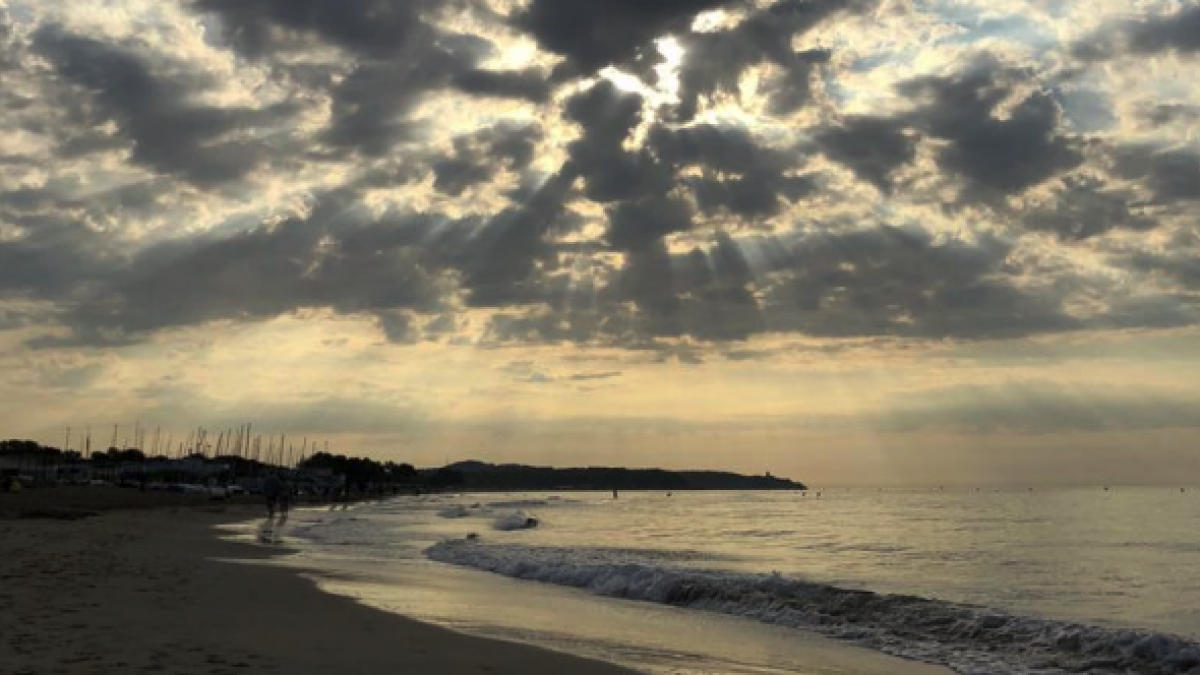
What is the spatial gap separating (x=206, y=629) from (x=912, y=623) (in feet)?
44.8

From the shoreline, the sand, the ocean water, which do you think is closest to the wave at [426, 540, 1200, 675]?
the ocean water

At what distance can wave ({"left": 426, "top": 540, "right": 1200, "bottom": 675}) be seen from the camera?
1630 cm

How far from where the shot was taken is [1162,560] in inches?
1467

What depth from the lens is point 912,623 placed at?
792 inches

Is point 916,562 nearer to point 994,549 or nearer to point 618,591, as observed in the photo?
point 994,549

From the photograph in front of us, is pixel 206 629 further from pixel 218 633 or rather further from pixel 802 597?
pixel 802 597

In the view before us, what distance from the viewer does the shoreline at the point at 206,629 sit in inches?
462

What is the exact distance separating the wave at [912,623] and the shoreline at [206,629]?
7.26 meters

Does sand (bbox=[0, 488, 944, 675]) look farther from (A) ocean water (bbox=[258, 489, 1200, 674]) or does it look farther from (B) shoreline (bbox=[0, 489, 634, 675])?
(A) ocean water (bbox=[258, 489, 1200, 674])

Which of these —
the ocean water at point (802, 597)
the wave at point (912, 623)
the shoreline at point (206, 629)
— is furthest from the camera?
the ocean water at point (802, 597)

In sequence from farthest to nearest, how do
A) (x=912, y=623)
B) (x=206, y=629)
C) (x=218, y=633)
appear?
(x=912, y=623)
(x=206, y=629)
(x=218, y=633)

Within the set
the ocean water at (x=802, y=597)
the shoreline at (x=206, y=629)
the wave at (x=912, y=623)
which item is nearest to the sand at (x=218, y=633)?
the shoreline at (x=206, y=629)

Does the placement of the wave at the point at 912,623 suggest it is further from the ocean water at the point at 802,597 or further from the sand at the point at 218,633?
the sand at the point at 218,633

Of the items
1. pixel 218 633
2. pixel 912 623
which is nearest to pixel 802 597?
pixel 912 623
